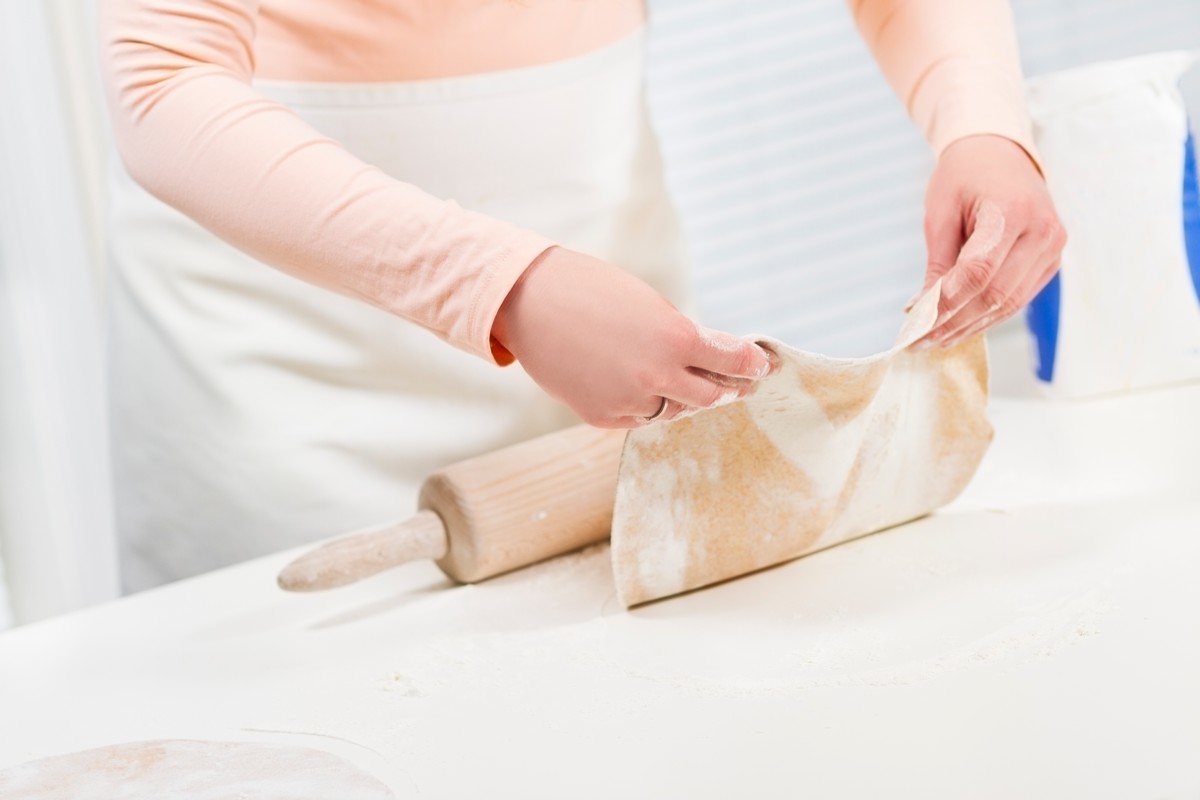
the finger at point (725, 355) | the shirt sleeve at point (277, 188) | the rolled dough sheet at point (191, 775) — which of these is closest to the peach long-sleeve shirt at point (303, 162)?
the shirt sleeve at point (277, 188)

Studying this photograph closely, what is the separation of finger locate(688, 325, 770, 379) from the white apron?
0.34 meters

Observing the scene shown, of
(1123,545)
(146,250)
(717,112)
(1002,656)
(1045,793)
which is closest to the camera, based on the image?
(1045,793)

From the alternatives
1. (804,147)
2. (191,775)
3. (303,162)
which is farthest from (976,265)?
(804,147)

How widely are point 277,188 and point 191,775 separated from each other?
0.32 meters

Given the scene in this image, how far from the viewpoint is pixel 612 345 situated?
0.65 metres

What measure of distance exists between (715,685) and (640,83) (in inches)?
22.7

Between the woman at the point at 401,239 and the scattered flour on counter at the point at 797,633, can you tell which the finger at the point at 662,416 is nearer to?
the woman at the point at 401,239

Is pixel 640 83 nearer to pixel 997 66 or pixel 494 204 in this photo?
pixel 494 204

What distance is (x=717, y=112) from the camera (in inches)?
71.9

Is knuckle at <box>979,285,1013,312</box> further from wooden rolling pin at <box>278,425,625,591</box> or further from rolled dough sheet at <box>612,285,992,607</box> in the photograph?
wooden rolling pin at <box>278,425,625,591</box>

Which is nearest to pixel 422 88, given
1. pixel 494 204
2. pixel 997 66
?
pixel 494 204

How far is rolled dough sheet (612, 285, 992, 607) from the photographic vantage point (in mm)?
737

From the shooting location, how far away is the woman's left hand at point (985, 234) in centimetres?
78

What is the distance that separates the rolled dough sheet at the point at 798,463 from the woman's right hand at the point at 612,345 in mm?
50
